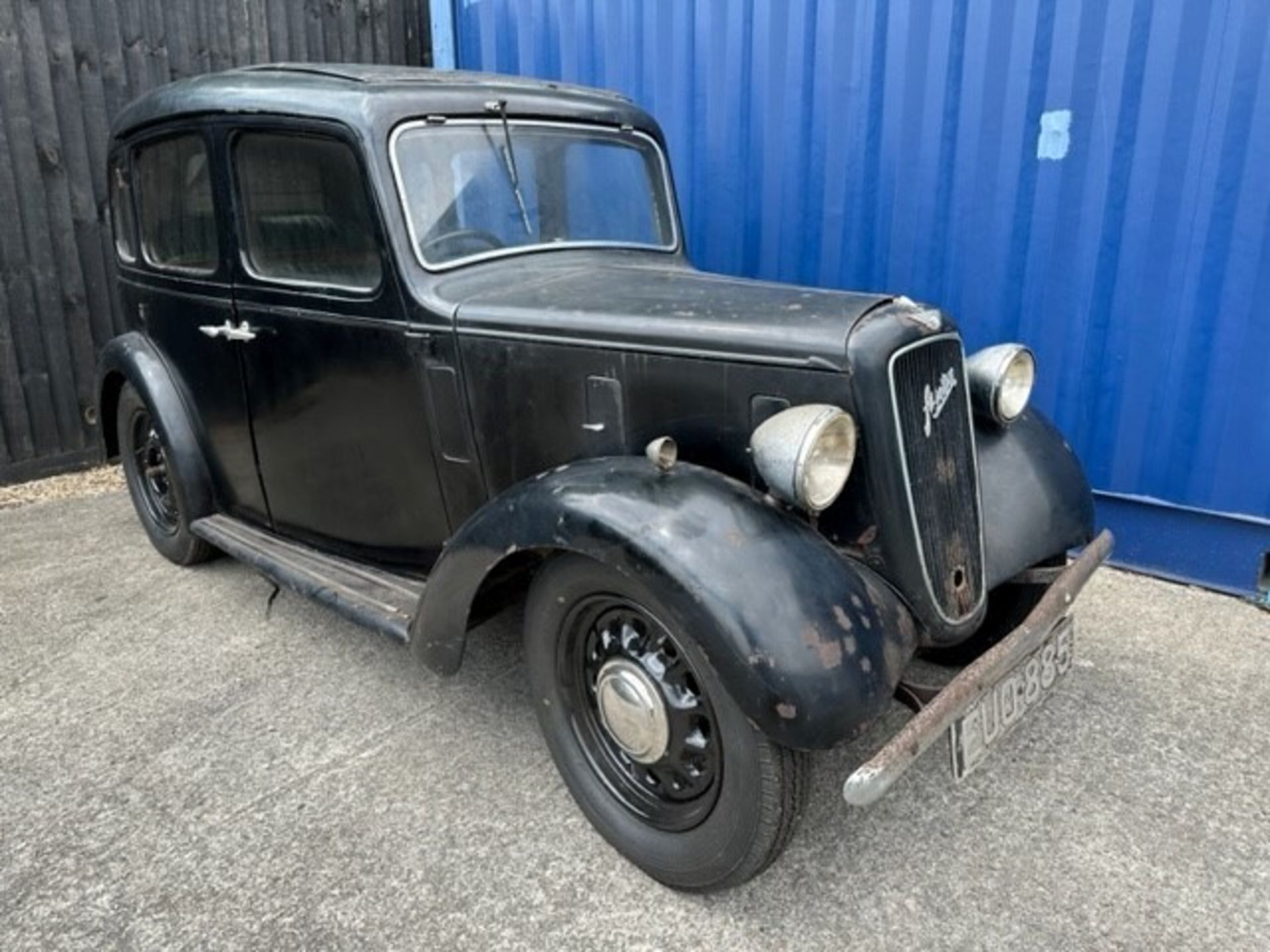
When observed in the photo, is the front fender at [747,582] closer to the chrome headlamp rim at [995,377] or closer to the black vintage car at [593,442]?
the black vintage car at [593,442]

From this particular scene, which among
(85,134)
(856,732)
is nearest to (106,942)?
(856,732)

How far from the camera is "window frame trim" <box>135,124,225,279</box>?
3.11 meters

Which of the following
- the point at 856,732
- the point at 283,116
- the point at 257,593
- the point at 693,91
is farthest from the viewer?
the point at 693,91

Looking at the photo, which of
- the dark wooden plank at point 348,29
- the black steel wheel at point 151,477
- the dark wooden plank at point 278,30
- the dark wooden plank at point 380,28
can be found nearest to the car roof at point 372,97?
the black steel wheel at point 151,477

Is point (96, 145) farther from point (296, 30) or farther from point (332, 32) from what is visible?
point (332, 32)

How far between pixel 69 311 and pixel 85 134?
0.92 metres

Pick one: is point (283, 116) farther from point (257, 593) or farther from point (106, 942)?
point (106, 942)

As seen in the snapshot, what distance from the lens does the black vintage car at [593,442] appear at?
6.40ft

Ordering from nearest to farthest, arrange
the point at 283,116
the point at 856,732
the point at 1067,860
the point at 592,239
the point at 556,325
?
1. the point at 856,732
2. the point at 1067,860
3. the point at 556,325
4. the point at 283,116
5. the point at 592,239

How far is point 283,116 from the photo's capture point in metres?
2.83

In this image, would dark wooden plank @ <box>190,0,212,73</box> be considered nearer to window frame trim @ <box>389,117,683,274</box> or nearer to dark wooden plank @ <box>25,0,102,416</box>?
dark wooden plank @ <box>25,0,102,416</box>

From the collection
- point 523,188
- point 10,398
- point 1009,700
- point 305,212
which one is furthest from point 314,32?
point 1009,700

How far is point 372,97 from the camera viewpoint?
269cm

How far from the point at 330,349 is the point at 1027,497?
2087 millimetres
